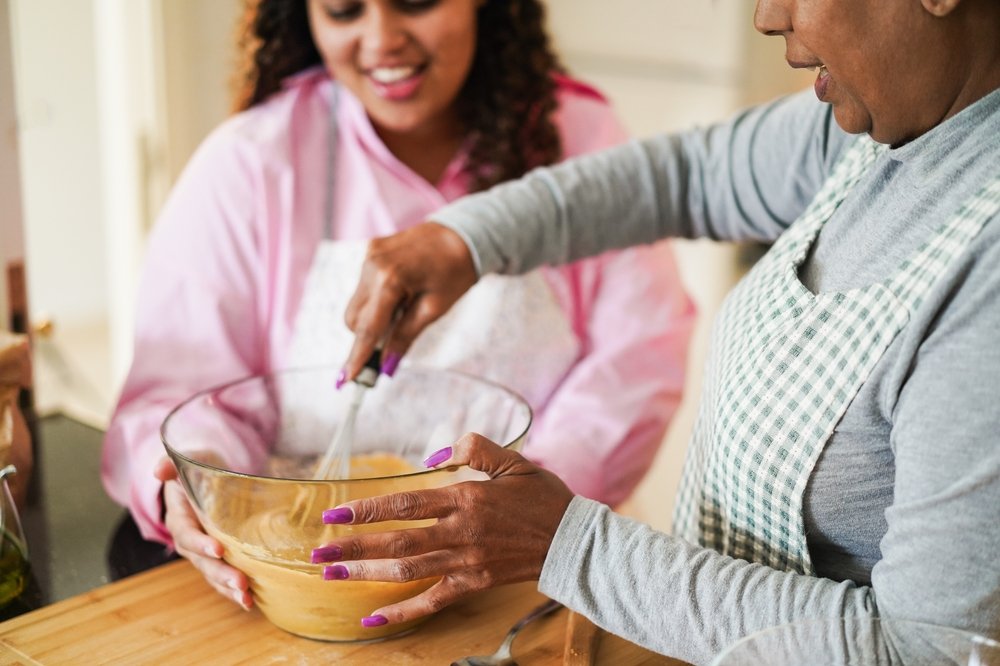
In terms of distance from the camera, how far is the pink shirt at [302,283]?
1.38 meters

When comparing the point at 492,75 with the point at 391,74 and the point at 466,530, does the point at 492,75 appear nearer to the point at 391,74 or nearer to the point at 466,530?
the point at 391,74

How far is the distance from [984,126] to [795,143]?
0.33 metres

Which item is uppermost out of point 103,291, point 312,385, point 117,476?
point 312,385

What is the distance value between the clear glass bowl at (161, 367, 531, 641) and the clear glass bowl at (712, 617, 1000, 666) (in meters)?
0.31

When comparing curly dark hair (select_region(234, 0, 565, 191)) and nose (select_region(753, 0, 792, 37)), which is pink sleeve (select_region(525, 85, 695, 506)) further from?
nose (select_region(753, 0, 792, 37))

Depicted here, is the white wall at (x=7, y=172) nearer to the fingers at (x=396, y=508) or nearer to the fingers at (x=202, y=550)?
the fingers at (x=202, y=550)

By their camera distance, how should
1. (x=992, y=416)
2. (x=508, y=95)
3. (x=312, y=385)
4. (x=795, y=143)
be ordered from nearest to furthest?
1. (x=992, y=416)
2. (x=795, y=143)
3. (x=312, y=385)
4. (x=508, y=95)

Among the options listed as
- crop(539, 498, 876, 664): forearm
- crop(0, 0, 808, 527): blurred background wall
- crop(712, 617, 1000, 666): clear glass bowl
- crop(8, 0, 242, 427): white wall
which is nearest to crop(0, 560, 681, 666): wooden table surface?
crop(539, 498, 876, 664): forearm

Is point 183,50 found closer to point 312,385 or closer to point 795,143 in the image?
point 312,385

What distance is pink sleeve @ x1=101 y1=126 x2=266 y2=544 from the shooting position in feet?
4.27

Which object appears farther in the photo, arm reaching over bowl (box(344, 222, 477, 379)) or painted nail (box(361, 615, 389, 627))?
arm reaching over bowl (box(344, 222, 477, 379))

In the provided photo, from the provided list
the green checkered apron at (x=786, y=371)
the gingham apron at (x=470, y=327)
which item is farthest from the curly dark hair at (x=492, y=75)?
the green checkered apron at (x=786, y=371)

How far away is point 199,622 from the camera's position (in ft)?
3.14

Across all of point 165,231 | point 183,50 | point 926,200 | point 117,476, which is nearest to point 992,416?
point 926,200
